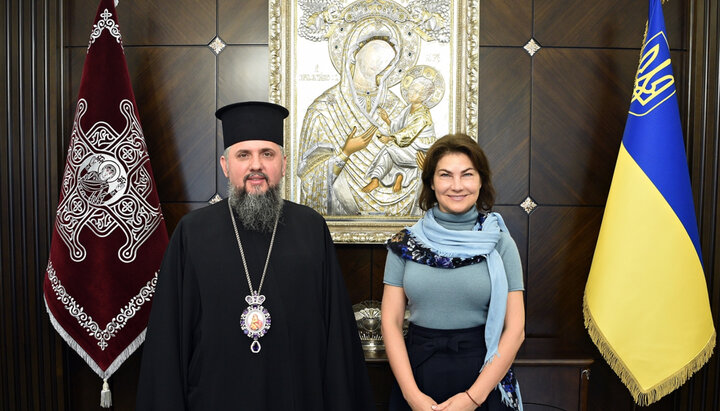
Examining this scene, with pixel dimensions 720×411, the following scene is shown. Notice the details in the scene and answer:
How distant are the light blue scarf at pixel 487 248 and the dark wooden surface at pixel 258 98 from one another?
0.90 m

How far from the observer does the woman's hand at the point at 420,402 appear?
5.70 ft

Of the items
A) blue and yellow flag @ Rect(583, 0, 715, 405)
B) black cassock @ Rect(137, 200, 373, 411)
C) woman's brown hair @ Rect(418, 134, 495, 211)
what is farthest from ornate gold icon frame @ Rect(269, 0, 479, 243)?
blue and yellow flag @ Rect(583, 0, 715, 405)

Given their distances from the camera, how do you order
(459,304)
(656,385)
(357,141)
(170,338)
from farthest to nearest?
(357,141)
(656,385)
(459,304)
(170,338)

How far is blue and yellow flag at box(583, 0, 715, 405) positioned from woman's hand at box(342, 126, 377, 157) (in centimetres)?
A: 137

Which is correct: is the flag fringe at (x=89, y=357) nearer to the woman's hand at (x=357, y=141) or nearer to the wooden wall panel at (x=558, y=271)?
the woman's hand at (x=357, y=141)

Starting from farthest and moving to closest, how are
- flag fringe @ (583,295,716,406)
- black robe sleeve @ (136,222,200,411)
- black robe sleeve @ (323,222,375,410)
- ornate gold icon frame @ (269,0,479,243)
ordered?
ornate gold icon frame @ (269,0,479,243) → flag fringe @ (583,295,716,406) → black robe sleeve @ (323,222,375,410) → black robe sleeve @ (136,222,200,411)

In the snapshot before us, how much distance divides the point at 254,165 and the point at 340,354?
83cm

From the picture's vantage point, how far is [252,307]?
175 centimetres

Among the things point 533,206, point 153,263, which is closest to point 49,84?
point 153,263

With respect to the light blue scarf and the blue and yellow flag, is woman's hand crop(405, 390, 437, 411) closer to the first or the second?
the light blue scarf

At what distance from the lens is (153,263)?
2.38 metres

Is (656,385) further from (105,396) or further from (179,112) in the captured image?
(179,112)

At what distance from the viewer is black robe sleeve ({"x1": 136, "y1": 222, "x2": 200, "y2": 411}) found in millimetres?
1668

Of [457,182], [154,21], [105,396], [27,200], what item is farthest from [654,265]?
[27,200]
